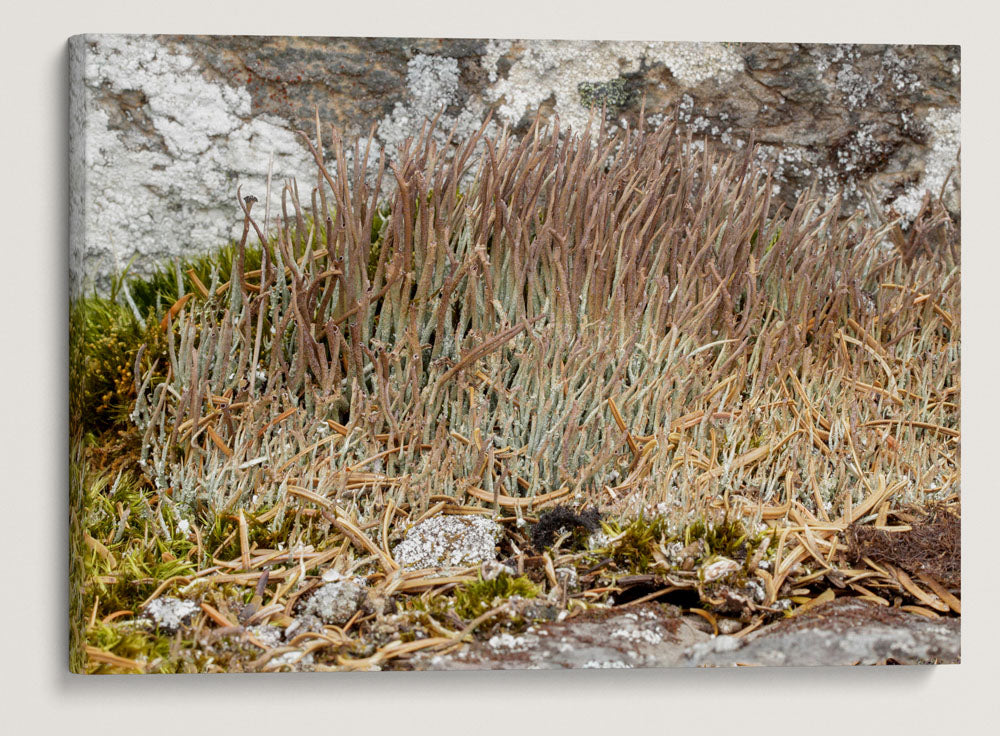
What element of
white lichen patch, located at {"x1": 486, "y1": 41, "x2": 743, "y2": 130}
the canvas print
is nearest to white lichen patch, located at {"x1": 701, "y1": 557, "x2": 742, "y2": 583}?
the canvas print

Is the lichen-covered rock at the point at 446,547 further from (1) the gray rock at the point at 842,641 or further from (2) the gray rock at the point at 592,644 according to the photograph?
(1) the gray rock at the point at 842,641

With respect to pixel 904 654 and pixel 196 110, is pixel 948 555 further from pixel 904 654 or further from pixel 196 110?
pixel 196 110

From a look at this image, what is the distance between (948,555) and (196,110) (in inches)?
69.7

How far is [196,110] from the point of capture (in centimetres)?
179

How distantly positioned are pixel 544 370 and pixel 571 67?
2.06 feet

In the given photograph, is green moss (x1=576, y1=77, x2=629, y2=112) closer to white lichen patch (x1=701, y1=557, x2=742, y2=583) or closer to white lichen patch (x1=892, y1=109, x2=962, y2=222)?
white lichen patch (x1=892, y1=109, x2=962, y2=222)

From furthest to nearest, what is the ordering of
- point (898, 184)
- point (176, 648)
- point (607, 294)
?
1. point (898, 184)
2. point (607, 294)
3. point (176, 648)

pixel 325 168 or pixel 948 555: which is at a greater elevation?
pixel 325 168

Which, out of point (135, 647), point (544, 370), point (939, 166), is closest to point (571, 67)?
point (544, 370)

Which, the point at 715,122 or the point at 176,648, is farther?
the point at 715,122

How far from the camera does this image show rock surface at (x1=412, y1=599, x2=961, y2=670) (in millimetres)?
1746

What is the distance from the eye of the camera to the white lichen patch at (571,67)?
186 cm

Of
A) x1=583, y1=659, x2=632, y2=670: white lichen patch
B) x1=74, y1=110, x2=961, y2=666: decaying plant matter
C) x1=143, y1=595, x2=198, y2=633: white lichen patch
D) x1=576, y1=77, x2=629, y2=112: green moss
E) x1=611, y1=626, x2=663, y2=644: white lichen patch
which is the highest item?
x1=576, y1=77, x2=629, y2=112: green moss

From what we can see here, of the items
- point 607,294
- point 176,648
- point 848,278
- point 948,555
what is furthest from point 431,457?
point 948,555
